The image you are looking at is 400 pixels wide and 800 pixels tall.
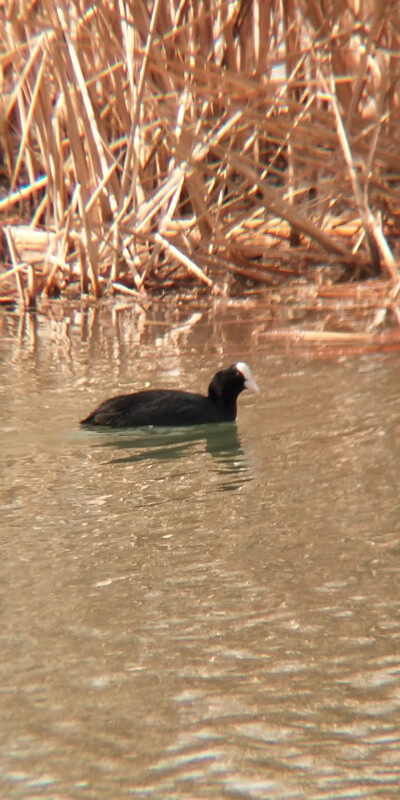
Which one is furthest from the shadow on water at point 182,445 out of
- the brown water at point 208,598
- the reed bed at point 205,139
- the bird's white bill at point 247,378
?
the reed bed at point 205,139

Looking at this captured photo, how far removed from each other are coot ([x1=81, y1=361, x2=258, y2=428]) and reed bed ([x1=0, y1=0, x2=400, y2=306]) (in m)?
1.35

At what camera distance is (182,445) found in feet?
17.6

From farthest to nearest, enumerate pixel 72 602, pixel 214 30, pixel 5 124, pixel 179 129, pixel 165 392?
pixel 5 124 < pixel 214 30 < pixel 179 129 < pixel 165 392 < pixel 72 602

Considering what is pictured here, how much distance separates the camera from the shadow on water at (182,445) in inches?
193

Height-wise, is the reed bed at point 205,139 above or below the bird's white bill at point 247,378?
above

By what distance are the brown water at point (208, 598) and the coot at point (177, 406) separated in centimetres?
8

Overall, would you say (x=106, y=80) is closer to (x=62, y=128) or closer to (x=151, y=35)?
(x=62, y=128)

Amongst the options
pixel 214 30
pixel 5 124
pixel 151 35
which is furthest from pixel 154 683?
pixel 5 124

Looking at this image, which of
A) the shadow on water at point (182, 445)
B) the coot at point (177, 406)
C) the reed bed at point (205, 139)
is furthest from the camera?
the reed bed at point (205, 139)

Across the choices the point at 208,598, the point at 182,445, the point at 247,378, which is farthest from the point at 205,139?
the point at 208,598

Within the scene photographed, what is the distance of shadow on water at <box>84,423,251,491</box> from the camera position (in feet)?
16.1

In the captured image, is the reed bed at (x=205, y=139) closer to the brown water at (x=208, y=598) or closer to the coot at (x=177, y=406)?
the coot at (x=177, y=406)

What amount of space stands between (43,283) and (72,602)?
5315mm

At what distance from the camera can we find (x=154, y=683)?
281 cm
